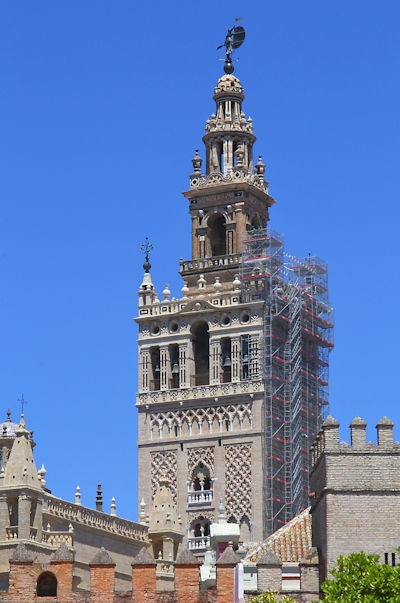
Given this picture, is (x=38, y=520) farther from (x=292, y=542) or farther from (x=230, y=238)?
(x=230, y=238)

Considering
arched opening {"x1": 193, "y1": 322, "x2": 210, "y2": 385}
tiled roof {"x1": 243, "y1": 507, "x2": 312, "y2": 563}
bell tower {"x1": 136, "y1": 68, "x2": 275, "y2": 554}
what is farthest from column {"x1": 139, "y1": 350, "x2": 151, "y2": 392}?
tiled roof {"x1": 243, "y1": 507, "x2": 312, "y2": 563}

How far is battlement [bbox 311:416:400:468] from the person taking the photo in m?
50.2

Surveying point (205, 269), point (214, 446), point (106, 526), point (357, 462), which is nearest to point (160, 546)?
point (106, 526)

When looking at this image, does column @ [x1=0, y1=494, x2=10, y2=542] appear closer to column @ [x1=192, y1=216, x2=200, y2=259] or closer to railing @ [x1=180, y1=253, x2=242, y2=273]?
railing @ [x1=180, y1=253, x2=242, y2=273]

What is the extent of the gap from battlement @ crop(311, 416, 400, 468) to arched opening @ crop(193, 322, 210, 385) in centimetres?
4902

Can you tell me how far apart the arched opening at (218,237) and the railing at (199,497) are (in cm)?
1428

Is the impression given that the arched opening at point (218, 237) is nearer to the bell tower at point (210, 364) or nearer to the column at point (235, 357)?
the bell tower at point (210, 364)

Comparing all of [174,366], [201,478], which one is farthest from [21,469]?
[174,366]

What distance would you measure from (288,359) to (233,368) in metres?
2.95

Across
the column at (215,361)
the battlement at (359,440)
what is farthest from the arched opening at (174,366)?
the battlement at (359,440)

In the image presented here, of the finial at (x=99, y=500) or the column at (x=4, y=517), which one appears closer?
the column at (x=4, y=517)

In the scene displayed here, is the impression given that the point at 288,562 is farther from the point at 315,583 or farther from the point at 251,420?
the point at 251,420

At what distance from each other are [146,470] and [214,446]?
415cm

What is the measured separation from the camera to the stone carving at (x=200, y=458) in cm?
9662
